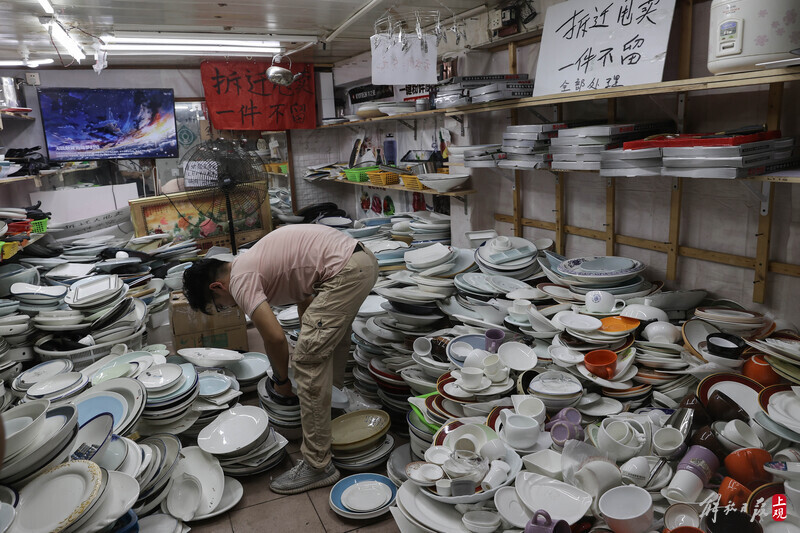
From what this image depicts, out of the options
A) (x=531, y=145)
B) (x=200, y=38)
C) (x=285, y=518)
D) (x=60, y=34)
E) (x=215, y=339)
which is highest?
(x=200, y=38)

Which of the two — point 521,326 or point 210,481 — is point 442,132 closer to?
point 521,326

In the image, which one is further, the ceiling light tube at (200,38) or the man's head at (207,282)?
the ceiling light tube at (200,38)

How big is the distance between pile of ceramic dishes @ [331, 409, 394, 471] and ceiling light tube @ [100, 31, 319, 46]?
3565 mm

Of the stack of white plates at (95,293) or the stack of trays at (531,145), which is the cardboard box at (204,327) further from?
the stack of trays at (531,145)

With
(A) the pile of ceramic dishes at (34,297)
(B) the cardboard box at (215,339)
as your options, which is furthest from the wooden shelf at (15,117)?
(B) the cardboard box at (215,339)

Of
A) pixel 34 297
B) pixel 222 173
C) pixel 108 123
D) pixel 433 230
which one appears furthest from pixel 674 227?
pixel 108 123

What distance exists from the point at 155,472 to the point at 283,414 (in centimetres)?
86

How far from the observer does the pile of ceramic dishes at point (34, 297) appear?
142 inches

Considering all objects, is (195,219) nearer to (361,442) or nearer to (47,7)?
(47,7)

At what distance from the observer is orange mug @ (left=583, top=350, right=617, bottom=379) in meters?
2.39

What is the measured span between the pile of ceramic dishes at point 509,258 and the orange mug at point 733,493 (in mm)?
1798

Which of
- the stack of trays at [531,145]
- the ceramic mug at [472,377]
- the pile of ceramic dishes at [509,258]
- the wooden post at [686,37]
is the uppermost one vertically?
the wooden post at [686,37]

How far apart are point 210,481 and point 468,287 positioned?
5.87 feet

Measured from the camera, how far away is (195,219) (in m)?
5.91
